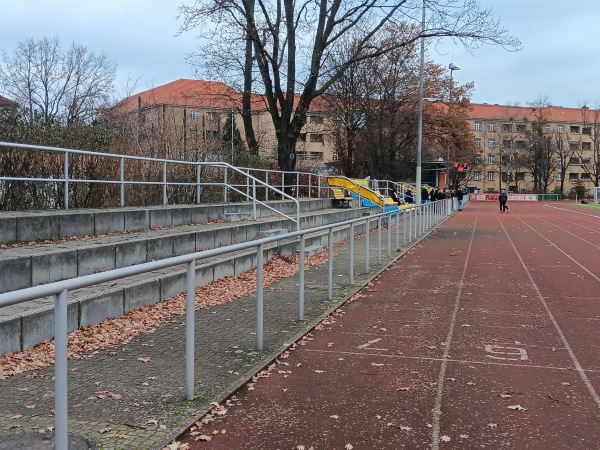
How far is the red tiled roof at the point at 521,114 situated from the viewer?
380 feet

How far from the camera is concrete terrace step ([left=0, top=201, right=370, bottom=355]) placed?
5.54 meters

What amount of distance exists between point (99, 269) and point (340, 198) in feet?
67.4

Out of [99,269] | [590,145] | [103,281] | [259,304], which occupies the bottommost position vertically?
[259,304]

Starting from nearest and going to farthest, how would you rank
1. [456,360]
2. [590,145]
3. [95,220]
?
[456,360], [95,220], [590,145]

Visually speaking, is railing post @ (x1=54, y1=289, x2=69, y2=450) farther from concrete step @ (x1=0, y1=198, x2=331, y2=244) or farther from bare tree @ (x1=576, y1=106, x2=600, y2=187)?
bare tree @ (x1=576, y1=106, x2=600, y2=187)

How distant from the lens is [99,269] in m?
8.13

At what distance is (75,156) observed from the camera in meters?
11.5

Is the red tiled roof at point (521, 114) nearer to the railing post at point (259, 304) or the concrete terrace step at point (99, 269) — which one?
the concrete terrace step at point (99, 269)

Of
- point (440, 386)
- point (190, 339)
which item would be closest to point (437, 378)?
point (440, 386)

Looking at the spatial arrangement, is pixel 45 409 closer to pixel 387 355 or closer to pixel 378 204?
pixel 387 355

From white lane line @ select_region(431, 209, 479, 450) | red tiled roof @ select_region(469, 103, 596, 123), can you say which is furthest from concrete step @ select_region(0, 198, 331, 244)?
red tiled roof @ select_region(469, 103, 596, 123)

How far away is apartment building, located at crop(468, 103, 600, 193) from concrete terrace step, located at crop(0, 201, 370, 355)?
96.9m

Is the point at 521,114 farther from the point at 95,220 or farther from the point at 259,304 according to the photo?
the point at 259,304

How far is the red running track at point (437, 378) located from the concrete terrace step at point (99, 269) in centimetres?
195
